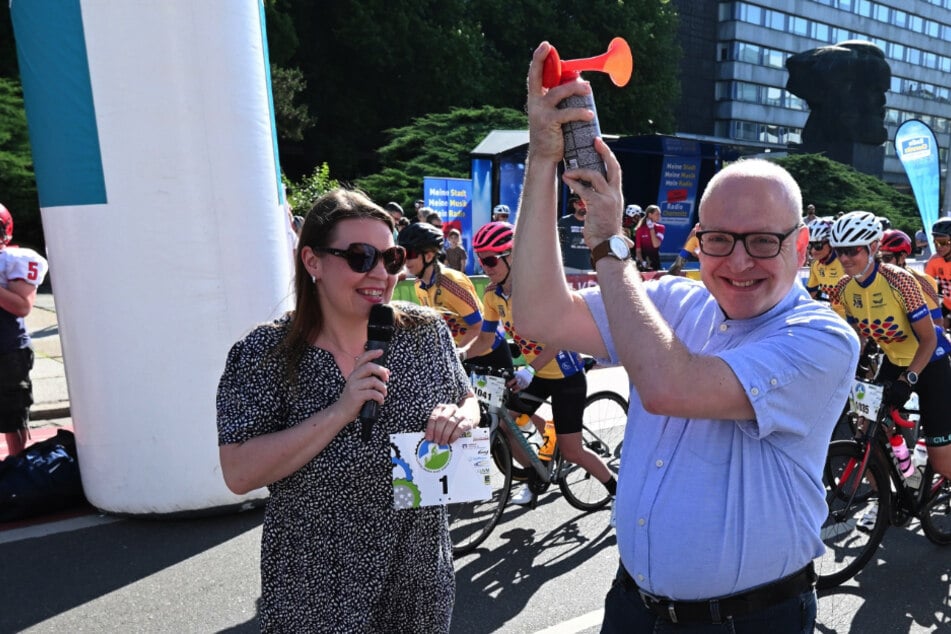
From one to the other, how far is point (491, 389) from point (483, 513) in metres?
0.94

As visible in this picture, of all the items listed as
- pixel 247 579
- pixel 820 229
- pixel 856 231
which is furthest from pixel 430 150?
pixel 247 579

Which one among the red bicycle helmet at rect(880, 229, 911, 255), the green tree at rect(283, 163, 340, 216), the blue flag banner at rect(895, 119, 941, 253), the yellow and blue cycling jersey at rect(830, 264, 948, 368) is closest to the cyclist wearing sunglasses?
the red bicycle helmet at rect(880, 229, 911, 255)

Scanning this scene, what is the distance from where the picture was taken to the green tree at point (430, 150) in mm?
26578

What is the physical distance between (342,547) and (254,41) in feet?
13.0

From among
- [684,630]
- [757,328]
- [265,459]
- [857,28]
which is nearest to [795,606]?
[684,630]

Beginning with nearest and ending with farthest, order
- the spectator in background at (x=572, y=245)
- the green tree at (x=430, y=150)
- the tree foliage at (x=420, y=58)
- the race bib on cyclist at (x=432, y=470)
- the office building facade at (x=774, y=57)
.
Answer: the race bib on cyclist at (x=432, y=470), the spectator in background at (x=572, y=245), the green tree at (x=430, y=150), the tree foliage at (x=420, y=58), the office building facade at (x=774, y=57)

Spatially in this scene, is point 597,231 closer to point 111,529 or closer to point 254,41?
point 254,41

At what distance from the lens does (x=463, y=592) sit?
170 inches

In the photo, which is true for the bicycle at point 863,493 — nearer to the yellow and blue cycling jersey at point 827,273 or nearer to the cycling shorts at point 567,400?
the cycling shorts at point 567,400

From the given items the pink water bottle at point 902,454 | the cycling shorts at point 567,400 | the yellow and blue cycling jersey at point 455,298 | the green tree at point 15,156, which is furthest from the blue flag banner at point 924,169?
the green tree at point 15,156

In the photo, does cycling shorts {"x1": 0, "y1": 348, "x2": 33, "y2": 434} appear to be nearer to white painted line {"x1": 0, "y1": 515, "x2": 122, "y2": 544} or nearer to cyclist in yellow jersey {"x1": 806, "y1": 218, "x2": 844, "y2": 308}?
white painted line {"x1": 0, "y1": 515, "x2": 122, "y2": 544}

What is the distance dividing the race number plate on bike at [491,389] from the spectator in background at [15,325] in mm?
3264

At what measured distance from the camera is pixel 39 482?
537 cm

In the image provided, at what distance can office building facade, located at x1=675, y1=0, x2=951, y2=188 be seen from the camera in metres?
63.0
